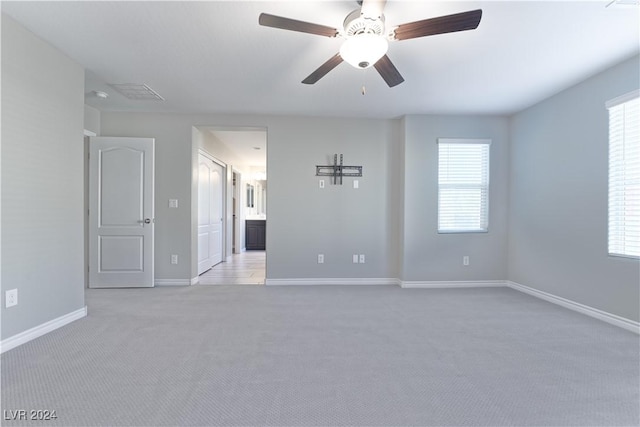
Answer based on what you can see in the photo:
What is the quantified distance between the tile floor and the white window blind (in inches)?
117

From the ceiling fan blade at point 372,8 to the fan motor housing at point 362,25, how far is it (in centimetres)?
2

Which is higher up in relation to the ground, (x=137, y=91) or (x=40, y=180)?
(x=137, y=91)

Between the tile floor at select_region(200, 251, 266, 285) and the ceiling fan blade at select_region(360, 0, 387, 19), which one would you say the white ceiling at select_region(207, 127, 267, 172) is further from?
the ceiling fan blade at select_region(360, 0, 387, 19)

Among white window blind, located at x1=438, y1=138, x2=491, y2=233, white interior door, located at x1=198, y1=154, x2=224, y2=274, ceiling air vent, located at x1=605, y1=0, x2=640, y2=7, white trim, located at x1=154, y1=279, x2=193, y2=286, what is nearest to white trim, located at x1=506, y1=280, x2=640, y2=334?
white window blind, located at x1=438, y1=138, x2=491, y2=233

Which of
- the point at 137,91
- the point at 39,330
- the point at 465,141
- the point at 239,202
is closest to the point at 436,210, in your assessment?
the point at 465,141

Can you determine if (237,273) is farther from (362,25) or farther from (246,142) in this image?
(362,25)

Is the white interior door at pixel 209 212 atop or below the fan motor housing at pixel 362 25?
below

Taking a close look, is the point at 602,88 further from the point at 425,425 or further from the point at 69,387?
the point at 69,387

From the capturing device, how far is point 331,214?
432 centimetres

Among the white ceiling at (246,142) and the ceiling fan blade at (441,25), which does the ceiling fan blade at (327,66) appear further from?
the white ceiling at (246,142)

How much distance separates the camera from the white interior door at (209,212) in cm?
491

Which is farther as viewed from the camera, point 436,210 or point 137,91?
point 436,210

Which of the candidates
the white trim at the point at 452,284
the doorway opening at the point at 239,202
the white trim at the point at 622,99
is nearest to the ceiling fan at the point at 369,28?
the white trim at the point at 622,99

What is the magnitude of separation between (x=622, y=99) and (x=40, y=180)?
5280 millimetres
